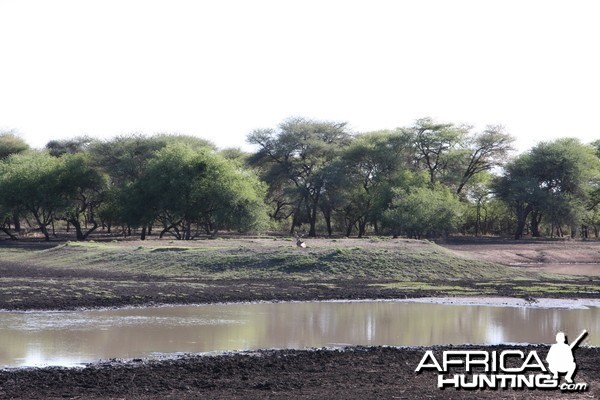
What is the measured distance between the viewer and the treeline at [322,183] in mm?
78750

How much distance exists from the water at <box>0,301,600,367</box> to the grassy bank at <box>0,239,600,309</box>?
130 inches

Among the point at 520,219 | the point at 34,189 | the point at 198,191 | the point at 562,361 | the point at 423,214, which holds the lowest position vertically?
the point at 562,361

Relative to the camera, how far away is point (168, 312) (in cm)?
3244

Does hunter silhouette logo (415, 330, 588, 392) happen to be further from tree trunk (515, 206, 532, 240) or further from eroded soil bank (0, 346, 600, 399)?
tree trunk (515, 206, 532, 240)

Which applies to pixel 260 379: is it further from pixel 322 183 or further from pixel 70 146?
pixel 70 146

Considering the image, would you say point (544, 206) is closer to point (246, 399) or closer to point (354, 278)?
point (354, 278)

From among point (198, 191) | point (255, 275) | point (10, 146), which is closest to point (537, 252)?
point (198, 191)

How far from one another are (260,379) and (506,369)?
603cm

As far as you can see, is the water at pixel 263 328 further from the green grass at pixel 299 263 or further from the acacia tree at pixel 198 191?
the acacia tree at pixel 198 191

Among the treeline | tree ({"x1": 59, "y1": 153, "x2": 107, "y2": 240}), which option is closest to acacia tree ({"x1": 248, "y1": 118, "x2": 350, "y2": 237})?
the treeline

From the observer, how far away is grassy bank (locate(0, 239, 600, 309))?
3753 cm

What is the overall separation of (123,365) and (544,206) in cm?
7080

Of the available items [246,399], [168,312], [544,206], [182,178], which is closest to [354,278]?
[168,312]

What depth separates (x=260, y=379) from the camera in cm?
1959
